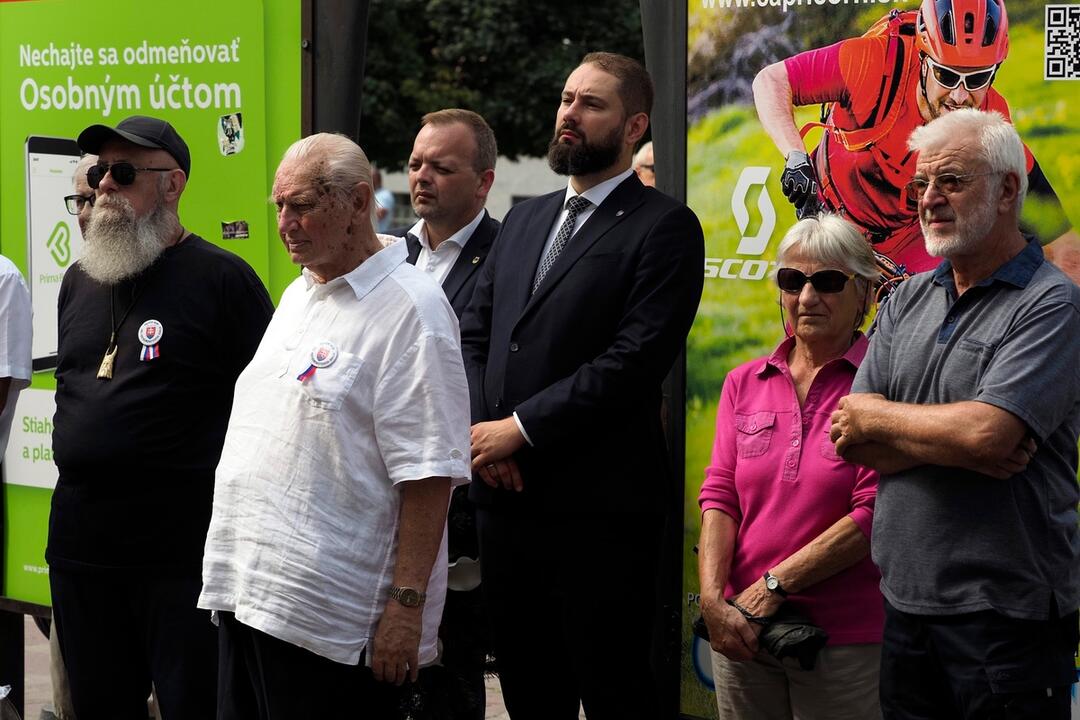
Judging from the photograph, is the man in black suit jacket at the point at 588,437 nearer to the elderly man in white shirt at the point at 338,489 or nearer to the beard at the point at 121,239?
the elderly man in white shirt at the point at 338,489

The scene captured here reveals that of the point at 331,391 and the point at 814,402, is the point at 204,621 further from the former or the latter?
the point at 814,402

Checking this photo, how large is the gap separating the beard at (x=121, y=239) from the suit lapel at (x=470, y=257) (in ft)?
3.09

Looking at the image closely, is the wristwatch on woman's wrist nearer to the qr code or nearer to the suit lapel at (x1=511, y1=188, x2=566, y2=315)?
the suit lapel at (x1=511, y1=188, x2=566, y2=315)

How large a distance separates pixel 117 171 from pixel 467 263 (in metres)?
1.18

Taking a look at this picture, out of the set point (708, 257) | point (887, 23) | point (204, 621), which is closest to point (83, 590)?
point (204, 621)

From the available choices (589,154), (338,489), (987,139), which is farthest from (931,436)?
(589,154)

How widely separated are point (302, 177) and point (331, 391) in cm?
52

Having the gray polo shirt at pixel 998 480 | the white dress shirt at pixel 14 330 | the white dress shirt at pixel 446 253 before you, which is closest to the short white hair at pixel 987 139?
the gray polo shirt at pixel 998 480

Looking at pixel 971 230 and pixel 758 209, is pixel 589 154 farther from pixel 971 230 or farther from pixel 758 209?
pixel 971 230

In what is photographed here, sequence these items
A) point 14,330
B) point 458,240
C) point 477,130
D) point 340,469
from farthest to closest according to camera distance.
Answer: point 477,130, point 458,240, point 14,330, point 340,469

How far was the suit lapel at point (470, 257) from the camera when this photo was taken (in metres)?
4.93

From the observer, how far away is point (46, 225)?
5984 mm

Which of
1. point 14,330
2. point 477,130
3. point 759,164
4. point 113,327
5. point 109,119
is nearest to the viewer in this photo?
point 113,327

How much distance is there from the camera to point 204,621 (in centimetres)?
430
